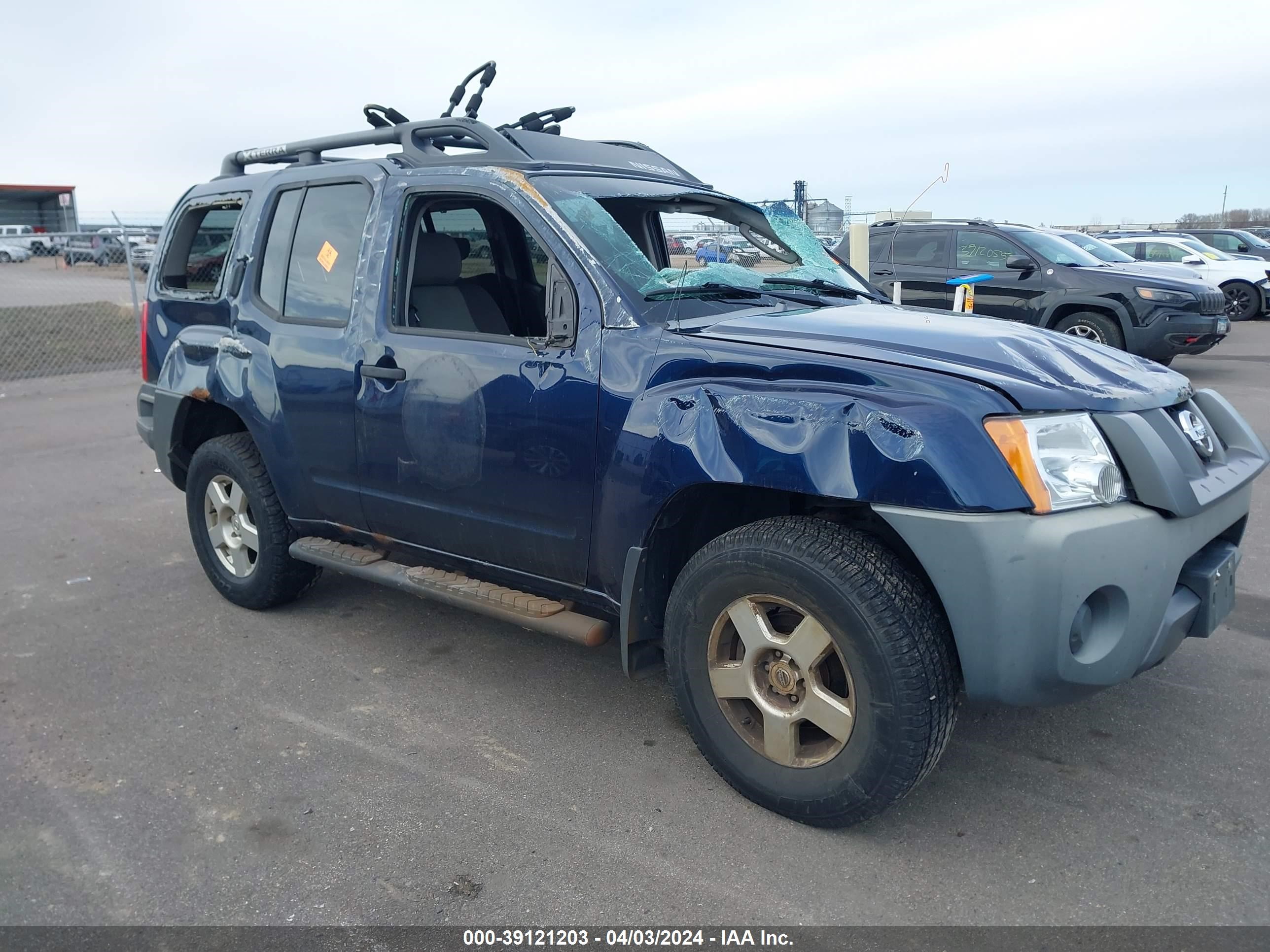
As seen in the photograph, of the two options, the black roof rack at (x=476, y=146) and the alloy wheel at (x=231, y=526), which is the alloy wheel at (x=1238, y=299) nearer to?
the black roof rack at (x=476, y=146)

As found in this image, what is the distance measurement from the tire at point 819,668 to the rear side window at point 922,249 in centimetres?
936

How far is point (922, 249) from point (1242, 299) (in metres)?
10.3

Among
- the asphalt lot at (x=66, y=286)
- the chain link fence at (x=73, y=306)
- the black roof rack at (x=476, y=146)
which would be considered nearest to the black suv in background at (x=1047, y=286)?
the black roof rack at (x=476, y=146)

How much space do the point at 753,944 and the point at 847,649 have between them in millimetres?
776

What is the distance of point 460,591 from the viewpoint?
384 centimetres

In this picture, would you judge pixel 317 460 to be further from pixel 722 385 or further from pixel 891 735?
pixel 891 735

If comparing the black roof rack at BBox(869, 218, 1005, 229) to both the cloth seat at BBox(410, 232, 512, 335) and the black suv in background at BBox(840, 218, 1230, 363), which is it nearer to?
the black suv in background at BBox(840, 218, 1230, 363)

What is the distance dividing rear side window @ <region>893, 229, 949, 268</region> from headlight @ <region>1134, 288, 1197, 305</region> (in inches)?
79.1

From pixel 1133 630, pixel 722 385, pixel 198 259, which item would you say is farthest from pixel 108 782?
pixel 1133 630

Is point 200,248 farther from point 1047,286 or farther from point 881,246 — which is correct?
point 1047,286

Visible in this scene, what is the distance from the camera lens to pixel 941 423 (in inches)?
105

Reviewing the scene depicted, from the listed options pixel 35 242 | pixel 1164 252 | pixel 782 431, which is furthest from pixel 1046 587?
pixel 1164 252

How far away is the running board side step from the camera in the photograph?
11.5 ft

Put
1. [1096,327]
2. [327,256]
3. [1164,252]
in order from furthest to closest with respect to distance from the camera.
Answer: [1164,252] → [1096,327] → [327,256]
